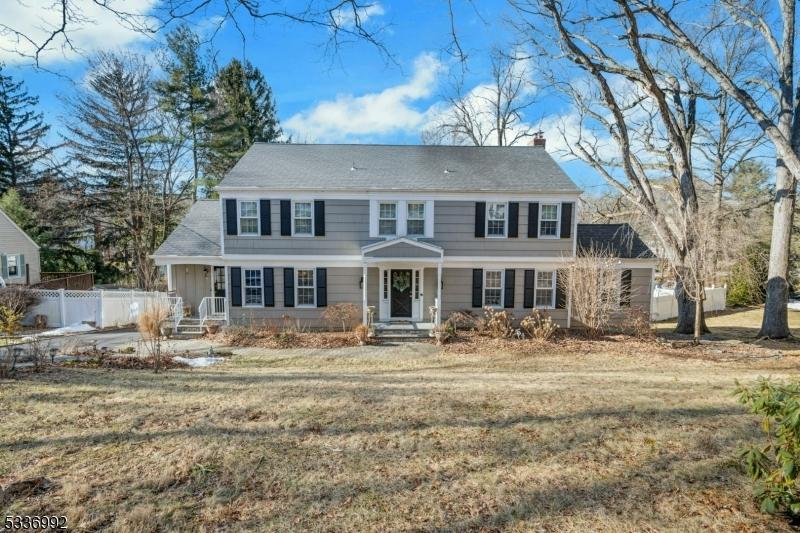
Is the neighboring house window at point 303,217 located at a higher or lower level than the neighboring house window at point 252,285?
higher

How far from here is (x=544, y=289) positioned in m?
13.5

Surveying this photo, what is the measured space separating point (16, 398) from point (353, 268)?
9.30m

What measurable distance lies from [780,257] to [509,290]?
864 cm

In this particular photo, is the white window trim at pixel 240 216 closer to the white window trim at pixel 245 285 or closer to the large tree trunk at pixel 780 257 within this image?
the white window trim at pixel 245 285

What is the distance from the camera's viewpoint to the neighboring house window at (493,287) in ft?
44.2

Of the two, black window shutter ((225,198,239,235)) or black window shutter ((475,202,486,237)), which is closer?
black window shutter ((225,198,239,235))

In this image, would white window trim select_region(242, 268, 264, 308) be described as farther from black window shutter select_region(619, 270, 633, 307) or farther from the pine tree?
the pine tree

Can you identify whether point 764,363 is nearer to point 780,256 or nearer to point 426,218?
point 780,256

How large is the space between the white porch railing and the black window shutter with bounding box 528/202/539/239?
11438mm

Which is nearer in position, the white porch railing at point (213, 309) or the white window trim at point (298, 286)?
the white window trim at point (298, 286)

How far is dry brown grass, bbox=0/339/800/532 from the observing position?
286cm

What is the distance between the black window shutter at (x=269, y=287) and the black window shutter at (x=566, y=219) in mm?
10627

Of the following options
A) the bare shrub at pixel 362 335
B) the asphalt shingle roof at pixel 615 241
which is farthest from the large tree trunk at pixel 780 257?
the bare shrub at pixel 362 335

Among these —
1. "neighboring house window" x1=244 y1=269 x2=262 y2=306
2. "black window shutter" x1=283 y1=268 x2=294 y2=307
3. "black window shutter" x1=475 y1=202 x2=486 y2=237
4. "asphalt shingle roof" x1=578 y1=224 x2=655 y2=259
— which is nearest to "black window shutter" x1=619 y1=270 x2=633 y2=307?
"asphalt shingle roof" x1=578 y1=224 x2=655 y2=259
